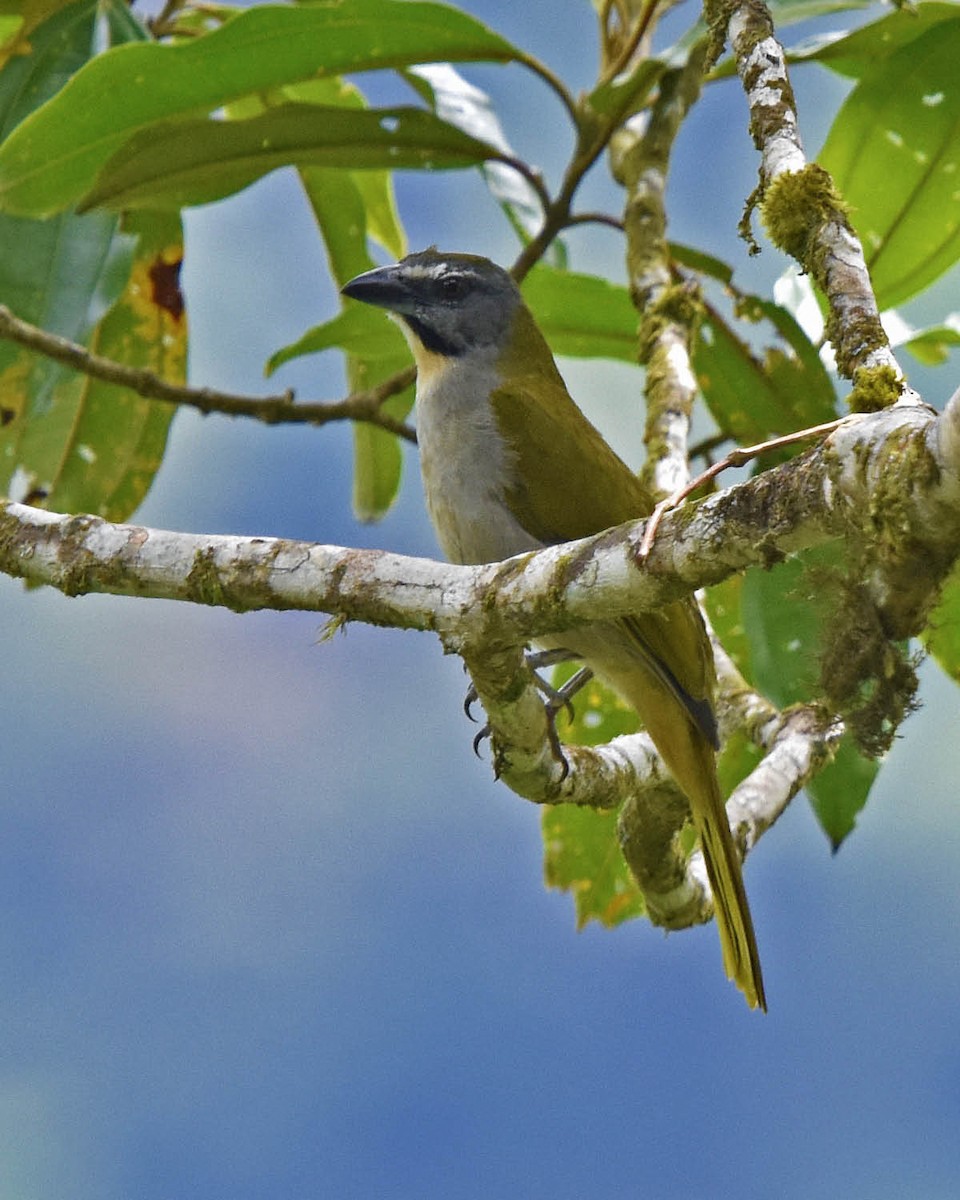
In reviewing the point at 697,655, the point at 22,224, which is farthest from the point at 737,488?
the point at 22,224

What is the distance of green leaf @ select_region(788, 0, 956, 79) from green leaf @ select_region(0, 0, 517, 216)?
84 cm

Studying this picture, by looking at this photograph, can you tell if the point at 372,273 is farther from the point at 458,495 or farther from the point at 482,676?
the point at 482,676

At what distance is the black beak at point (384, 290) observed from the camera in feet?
10.6

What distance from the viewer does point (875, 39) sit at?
11.6 feet

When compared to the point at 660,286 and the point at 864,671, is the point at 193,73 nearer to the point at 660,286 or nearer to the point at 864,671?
the point at 660,286

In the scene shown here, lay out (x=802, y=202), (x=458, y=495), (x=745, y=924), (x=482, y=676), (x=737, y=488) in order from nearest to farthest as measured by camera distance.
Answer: (x=737, y=488) → (x=482, y=676) → (x=802, y=202) → (x=745, y=924) → (x=458, y=495)

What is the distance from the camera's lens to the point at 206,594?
2.08 m

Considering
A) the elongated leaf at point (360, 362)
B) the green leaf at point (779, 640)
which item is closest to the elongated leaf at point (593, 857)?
the green leaf at point (779, 640)

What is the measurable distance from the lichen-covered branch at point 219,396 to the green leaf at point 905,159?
1.20m

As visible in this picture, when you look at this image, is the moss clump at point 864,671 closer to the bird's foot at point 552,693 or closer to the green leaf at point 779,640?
the bird's foot at point 552,693

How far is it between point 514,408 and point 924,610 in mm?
1359

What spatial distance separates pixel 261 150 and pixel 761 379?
1.37 m

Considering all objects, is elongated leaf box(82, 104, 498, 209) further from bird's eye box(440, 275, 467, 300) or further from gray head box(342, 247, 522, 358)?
bird's eye box(440, 275, 467, 300)

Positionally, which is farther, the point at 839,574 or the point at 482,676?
the point at 482,676
